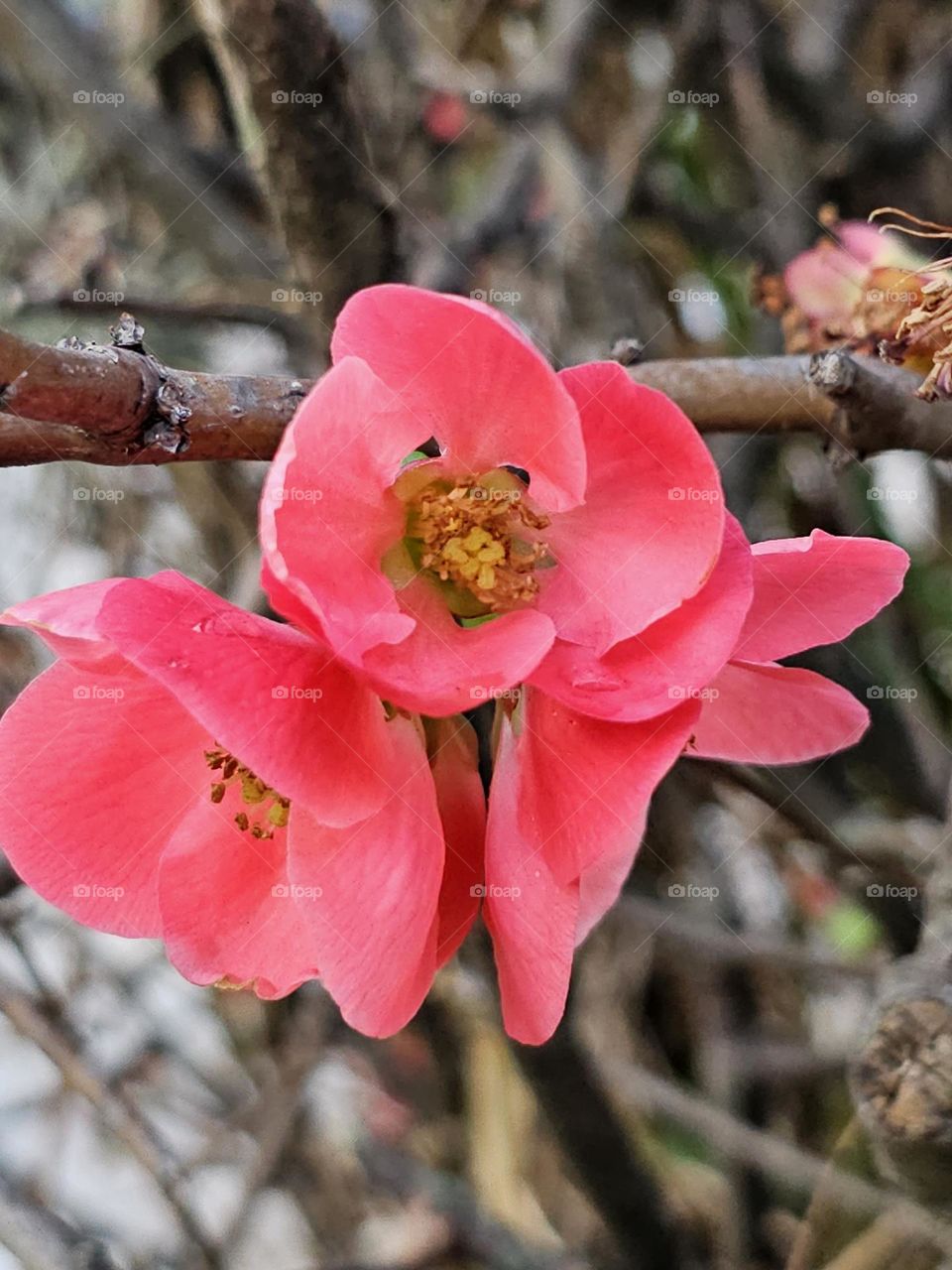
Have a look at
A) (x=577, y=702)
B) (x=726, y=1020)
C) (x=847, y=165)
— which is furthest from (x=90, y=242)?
(x=726, y=1020)

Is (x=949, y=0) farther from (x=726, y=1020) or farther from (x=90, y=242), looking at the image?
(x=726, y=1020)

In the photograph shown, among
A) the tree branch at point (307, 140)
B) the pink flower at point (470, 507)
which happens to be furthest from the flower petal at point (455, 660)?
the tree branch at point (307, 140)

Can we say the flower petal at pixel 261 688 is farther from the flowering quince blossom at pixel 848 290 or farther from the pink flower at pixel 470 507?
the flowering quince blossom at pixel 848 290

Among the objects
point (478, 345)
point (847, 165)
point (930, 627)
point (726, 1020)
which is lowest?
point (726, 1020)

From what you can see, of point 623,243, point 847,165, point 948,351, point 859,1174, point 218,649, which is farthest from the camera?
point 623,243

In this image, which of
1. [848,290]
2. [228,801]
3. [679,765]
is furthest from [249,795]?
[848,290]

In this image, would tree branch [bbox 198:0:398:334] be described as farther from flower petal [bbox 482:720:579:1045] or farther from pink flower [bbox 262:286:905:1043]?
flower petal [bbox 482:720:579:1045]

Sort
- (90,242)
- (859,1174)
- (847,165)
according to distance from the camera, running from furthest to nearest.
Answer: (847,165)
(90,242)
(859,1174)

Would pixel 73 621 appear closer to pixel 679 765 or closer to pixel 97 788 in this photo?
pixel 97 788
